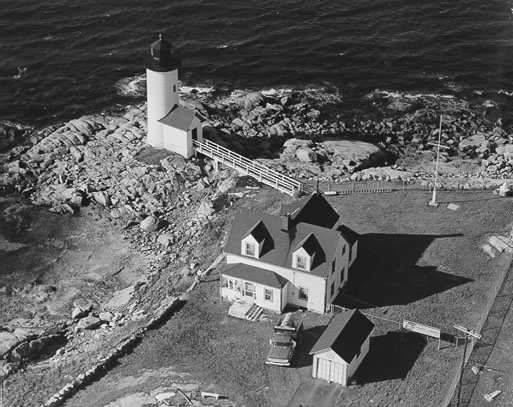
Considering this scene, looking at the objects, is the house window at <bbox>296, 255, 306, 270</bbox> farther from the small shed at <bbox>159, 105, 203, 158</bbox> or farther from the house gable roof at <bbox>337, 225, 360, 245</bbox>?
the small shed at <bbox>159, 105, 203, 158</bbox>

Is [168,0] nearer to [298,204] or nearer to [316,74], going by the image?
[316,74]

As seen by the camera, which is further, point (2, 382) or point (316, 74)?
point (316, 74)

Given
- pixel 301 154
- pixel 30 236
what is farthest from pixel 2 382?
pixel 301 154

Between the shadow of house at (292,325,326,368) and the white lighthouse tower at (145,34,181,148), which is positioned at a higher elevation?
the white lighthouse tower at (145,34,181,148)

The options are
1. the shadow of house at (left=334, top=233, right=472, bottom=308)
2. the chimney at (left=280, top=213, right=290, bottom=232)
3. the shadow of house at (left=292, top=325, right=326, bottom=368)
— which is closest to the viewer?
the shadow of house at (left=292, top=325, right=326, bottom=368)

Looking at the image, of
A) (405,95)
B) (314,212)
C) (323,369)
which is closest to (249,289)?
(314,212)

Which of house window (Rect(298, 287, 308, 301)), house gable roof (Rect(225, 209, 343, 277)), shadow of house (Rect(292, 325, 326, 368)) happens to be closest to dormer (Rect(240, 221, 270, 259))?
house gable roof (Rect(225, 209, 343, 277))

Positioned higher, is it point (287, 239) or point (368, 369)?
point (287, 239)

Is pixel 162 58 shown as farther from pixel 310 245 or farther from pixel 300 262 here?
pixel 300 262
